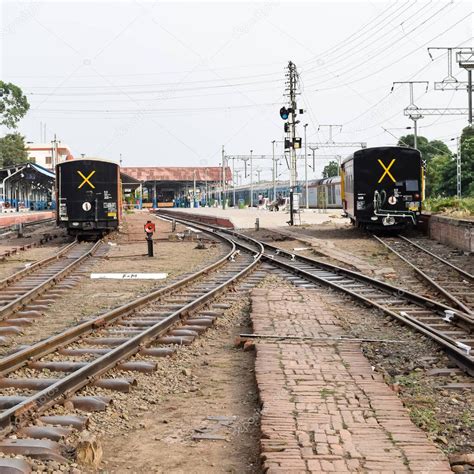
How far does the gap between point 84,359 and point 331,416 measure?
311 cm

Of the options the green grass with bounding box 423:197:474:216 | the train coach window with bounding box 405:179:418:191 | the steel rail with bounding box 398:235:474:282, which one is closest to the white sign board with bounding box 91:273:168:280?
the steel rail with bounding box 398:235:474:282

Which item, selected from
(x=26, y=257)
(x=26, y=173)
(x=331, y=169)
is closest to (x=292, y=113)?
(x=26, y=257)

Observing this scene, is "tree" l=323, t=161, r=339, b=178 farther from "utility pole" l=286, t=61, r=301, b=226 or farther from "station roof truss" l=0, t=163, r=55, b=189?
"utility pole" l=286, t=61, r=301, b=226

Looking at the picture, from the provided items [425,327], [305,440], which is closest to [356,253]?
[425,327]

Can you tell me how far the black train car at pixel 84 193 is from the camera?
27.5 m

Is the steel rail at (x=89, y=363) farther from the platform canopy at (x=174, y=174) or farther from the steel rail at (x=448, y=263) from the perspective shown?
the platform canopy at (x=174, y=174)

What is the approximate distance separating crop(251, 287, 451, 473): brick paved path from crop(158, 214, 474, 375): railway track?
1062mm

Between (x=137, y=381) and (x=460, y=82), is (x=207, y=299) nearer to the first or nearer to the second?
(x=137, y=381)

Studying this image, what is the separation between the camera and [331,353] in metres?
7.50

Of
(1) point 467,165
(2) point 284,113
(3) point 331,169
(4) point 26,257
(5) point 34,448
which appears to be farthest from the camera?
(3) point 331,169

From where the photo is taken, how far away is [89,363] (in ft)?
21.7

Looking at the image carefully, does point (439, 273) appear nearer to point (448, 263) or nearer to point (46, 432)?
point (448, 263)

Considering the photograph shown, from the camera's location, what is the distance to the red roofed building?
92.7m

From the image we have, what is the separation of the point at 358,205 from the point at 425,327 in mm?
18172
